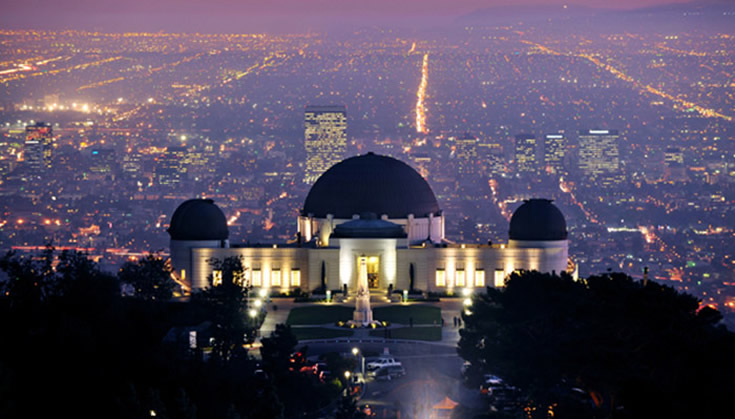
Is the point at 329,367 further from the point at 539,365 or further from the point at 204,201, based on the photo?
the point at 204,201

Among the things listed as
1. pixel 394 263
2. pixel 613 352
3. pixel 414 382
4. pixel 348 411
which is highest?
pixel 613 352

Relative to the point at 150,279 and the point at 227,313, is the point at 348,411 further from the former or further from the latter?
the point at 150,279

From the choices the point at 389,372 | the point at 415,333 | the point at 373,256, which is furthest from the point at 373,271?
the point at 389,372

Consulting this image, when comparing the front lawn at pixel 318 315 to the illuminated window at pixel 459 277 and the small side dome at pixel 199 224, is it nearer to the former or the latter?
the illuminated window at pixel 459 277

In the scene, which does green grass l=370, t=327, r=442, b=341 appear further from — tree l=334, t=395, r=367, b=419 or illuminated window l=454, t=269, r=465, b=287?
tree l=334, t=395, r=367, b=419

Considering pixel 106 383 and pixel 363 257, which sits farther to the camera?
pixel 363 257

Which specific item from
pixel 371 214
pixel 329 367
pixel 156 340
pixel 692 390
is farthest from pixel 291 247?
pixel 692 390

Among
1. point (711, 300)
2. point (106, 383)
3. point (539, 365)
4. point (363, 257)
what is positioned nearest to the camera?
point (106, 383)
